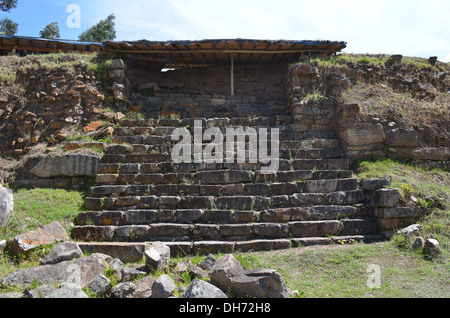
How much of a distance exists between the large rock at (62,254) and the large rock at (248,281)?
2162 mm

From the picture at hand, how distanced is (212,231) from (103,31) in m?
19.6

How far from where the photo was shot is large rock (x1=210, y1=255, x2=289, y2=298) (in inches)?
130

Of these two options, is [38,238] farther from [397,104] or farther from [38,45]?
[38,45]

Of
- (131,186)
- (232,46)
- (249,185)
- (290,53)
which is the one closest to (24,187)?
(131,186)

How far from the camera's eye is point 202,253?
5.14 meters

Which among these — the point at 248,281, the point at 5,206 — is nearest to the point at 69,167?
the point at 5,206

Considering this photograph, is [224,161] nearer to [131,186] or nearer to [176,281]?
[131,186]

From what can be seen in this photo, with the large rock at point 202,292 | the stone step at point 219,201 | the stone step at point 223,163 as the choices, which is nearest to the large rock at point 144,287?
the large rock at point 202,292

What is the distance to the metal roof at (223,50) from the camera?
900cm

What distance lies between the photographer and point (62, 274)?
12.4ft

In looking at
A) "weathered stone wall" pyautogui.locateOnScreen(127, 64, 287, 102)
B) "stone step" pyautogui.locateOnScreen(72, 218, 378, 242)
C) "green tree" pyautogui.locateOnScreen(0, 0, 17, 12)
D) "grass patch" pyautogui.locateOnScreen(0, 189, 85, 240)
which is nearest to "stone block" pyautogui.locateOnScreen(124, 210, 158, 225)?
"stone step" pyautogui.locateOnScreen(72, 218, 378, 242)

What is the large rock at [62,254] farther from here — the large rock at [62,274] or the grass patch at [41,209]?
the grass patch at [41,209]

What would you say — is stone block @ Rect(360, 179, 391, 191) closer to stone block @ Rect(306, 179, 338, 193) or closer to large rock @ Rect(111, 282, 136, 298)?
stone block @ Rect(306, 179, 338, 193)

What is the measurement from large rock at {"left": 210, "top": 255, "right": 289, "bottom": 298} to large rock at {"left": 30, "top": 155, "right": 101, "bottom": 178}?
14.1 ft
